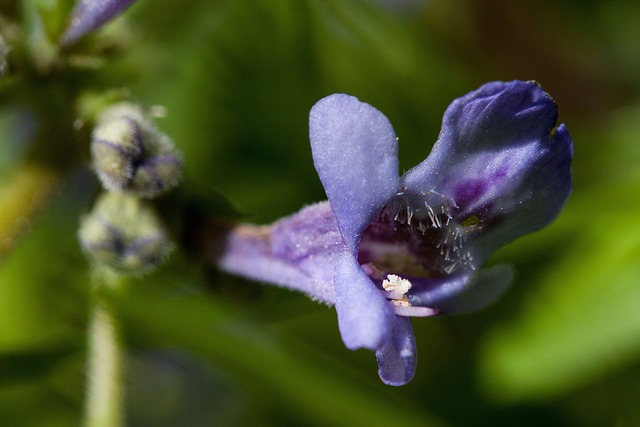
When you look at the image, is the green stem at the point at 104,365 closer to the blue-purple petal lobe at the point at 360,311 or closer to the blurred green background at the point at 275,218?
the blurred green background at the point at 275,218

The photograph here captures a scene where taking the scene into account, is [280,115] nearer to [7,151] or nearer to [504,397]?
[7,151]

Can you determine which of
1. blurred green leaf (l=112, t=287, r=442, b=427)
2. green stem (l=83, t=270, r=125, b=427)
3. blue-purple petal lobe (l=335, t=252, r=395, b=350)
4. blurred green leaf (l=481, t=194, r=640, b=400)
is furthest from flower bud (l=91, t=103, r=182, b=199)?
blurred green leaf (l=481, t=194, r=640, b=400)

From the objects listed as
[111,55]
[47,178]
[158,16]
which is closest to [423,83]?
[158,16]

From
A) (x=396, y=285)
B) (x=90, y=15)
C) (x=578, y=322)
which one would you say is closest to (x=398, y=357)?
(x=396, y=285)

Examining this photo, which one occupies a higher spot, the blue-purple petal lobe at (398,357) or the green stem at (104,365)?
the blue-purple petal lobe at (398,357)

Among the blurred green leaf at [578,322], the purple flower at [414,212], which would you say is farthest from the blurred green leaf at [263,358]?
the purple flower at [414,212]

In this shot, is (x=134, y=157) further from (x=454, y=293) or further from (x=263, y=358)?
(x=263, y=358)

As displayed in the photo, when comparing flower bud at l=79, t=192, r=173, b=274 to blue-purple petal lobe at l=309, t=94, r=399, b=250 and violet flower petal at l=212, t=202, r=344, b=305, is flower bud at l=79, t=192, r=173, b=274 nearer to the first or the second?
violet flower petal at l=212, t=202, r=344, b=305
